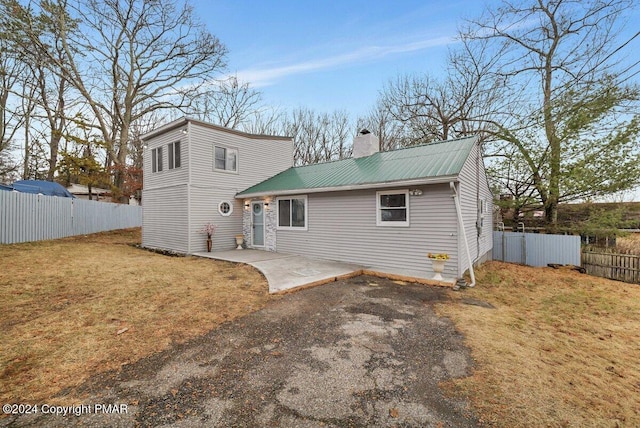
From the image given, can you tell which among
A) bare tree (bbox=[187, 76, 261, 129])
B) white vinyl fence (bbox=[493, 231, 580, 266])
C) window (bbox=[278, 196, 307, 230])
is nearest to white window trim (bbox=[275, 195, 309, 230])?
window (bbox=[278, 196, 307, 230])

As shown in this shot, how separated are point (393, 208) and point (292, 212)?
3916 mm

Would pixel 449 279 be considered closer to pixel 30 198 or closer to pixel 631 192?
pixel 631 192

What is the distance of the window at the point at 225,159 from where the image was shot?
1127 centimetres

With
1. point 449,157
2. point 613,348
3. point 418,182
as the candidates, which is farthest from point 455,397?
point 449,157

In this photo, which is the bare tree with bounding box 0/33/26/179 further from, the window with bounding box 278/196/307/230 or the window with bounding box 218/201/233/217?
the window with bounding box 278/196/307/230

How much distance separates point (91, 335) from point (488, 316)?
6.00 m

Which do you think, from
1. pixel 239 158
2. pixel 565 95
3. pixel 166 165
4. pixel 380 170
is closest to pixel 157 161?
pixel 166 165

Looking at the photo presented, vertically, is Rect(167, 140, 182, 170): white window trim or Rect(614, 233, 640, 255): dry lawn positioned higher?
Rect(167, 140, 182, 170): white window trim

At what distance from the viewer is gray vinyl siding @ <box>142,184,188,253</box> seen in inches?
424

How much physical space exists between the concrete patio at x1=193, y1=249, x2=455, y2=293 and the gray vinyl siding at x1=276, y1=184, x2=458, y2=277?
337 mm

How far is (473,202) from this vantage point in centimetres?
886

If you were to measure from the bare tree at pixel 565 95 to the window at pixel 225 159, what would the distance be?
42.2ft

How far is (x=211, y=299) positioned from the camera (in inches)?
207

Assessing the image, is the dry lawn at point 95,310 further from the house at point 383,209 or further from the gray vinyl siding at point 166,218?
the house at point 383,209
